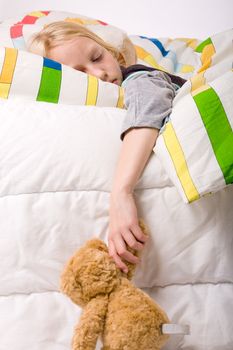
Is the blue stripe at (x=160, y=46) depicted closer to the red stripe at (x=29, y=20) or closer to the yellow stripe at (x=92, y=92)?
the red stripe at (x=29, y=20)

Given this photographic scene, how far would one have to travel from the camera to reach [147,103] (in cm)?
79

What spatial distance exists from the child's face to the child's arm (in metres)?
0.50

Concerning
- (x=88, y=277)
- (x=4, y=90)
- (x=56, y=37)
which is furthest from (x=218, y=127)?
(x=56, y=37)

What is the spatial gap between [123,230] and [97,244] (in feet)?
0.16

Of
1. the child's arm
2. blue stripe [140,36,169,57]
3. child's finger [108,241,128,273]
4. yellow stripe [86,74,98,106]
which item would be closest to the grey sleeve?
the child's arm

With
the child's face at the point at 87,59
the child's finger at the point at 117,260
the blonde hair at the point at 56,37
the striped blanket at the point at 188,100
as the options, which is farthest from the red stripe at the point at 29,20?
the child's finger at the point at 117,260

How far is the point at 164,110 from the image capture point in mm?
785

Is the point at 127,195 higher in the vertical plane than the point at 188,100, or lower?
lower

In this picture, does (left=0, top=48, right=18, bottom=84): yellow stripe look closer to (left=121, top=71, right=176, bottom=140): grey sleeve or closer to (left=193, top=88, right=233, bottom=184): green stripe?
(left=121, top=71, right=176, bottom=140): grey sleeve

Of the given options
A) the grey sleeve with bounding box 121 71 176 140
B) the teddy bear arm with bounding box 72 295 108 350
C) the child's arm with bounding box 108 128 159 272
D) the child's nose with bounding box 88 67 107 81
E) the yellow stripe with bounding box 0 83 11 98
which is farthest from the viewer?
the child's nose with bounding box 88 67 107 81

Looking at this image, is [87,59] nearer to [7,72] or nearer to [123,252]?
[7,72]

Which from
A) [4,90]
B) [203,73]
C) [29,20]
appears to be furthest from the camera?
[29,20]

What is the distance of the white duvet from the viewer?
2.12ft

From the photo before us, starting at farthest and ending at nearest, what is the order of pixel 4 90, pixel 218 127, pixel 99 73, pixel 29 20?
pixel 29 20, pixel 99 73, pixel 4 90, pixel 218 127
